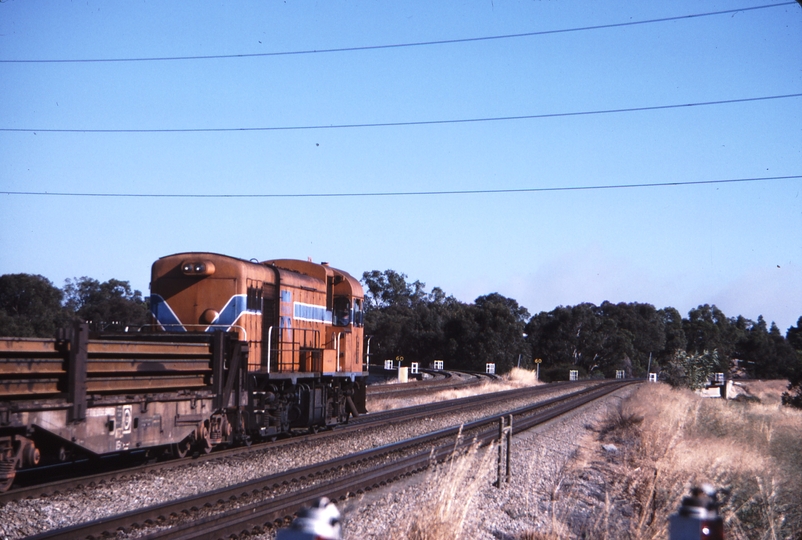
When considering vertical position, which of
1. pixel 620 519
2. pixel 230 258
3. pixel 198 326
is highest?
pixel 230 258

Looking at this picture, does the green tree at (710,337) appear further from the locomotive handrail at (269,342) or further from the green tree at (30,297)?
the locomotive handrail at (269,342)

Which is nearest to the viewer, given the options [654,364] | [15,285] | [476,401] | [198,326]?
[198,326]

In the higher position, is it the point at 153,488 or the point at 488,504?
the point at 153,488

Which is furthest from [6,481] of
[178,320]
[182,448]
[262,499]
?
[178,320]

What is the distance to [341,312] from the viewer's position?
19078 millimetres

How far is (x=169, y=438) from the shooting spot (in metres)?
11.2

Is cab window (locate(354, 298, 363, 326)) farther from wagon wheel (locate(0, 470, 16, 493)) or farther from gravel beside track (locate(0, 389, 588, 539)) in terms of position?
wagon wheel (locate(0, 470, 16, 493))

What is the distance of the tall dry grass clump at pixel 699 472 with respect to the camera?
8336 mm

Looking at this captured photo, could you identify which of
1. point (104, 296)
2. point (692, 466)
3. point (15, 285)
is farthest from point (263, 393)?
point (104, 296)

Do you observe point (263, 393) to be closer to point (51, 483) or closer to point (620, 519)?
point (51, 483)

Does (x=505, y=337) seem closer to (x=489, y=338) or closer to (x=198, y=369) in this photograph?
(x=489, y=338)

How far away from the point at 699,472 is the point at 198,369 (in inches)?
322

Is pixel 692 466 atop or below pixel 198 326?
below

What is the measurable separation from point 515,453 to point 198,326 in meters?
7.05
